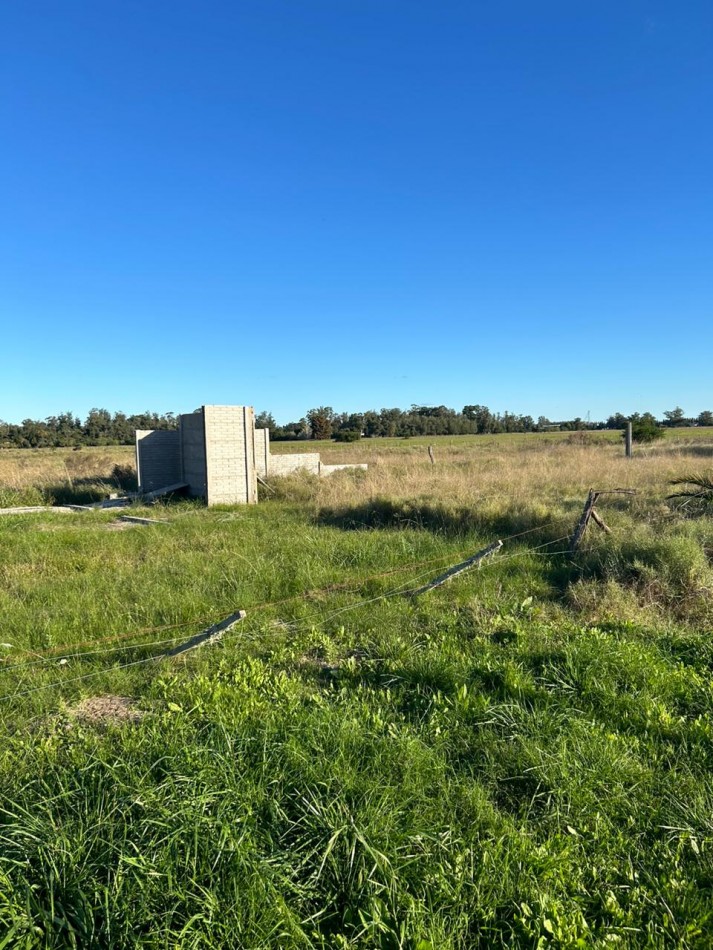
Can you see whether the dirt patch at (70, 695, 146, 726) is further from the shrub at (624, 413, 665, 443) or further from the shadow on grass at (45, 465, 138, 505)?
the shrub at (624, 413, 665, 443)

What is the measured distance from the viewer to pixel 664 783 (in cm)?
315

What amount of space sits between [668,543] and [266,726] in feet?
19.0

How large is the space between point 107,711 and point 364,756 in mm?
2086

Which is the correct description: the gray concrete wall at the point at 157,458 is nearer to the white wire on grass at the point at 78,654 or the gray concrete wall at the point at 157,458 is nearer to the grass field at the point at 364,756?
the grass field at the point at 364,756

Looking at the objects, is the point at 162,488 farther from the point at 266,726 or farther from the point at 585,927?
the point at 585,927

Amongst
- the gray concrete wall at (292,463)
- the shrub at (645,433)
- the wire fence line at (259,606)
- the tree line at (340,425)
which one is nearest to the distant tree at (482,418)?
the tree line at (340,425)

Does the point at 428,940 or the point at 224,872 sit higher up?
the point at 224,872

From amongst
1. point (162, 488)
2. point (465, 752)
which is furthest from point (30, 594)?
point (162, 488)

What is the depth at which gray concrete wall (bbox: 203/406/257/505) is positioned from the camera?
16.5 m

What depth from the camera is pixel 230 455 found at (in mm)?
16781

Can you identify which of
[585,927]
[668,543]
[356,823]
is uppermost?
[668,543]

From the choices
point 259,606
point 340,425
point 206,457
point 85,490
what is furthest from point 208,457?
point 340,425

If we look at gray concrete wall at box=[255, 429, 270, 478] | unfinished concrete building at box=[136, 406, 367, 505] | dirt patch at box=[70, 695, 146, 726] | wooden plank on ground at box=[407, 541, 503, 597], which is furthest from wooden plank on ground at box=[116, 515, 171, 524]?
dirt patch at box=[70, 695, 146, 726]

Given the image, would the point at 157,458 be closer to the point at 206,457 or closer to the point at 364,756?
the point at 206,457
